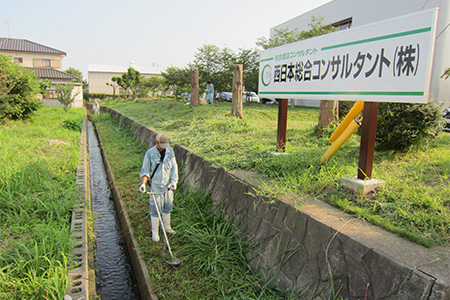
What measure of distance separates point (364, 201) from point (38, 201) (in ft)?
16.5

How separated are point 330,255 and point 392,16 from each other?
2159cm

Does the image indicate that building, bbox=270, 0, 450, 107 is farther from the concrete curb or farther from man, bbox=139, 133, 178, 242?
the concrete curb

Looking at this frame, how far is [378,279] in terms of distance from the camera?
253 cm

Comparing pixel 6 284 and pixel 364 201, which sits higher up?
pixel 364 201

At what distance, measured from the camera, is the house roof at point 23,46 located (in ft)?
129

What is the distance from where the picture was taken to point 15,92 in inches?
583

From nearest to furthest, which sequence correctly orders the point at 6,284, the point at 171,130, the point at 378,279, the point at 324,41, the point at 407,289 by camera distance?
the point at 407,289
the point at 378,279
the point at 6,284
the point at 324,41
the point at 171,130


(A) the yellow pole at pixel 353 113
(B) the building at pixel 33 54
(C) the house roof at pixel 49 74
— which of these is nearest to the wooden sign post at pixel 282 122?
(A) the yellow pole at pixel 353 113

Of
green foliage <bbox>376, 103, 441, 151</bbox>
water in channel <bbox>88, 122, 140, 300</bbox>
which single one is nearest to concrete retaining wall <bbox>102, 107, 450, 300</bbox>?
water in channel <bbox>88, 122, 140, 300</bbox>

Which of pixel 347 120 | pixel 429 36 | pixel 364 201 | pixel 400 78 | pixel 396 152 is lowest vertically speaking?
pixel 364 201

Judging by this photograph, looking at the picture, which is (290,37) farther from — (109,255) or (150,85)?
(150,85)

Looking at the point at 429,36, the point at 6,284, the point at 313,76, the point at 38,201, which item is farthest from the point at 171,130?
the point at 429,36

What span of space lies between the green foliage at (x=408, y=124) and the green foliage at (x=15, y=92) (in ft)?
49.4

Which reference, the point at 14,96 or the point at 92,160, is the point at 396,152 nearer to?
the point at 92,160
